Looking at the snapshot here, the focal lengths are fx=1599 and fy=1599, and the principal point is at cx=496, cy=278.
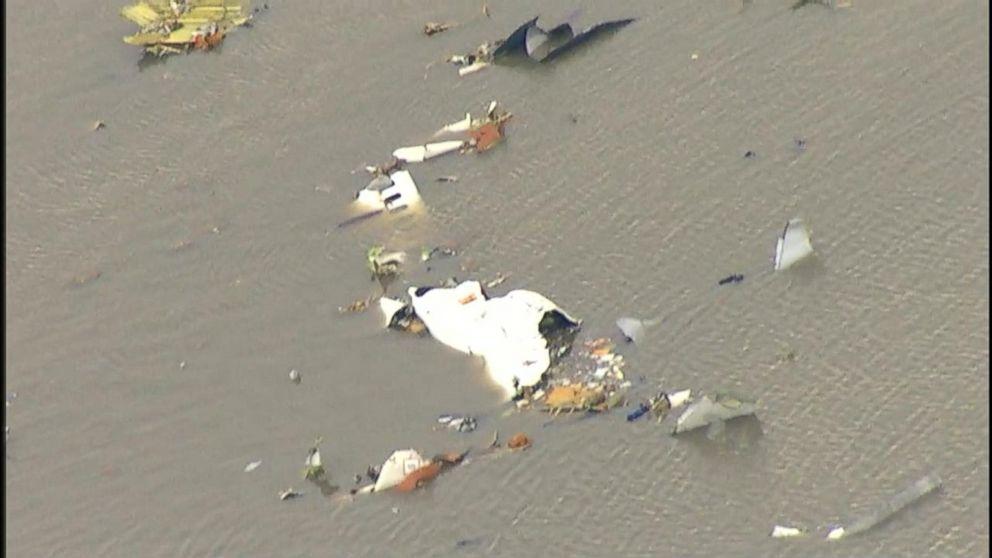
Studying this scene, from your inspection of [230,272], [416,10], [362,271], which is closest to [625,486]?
[362,271]

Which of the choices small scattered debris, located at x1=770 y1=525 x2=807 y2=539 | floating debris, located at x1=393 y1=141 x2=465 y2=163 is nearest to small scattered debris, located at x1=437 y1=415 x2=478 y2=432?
small scattered debris, located at x1=770 y1=525 x2=807 y2=539

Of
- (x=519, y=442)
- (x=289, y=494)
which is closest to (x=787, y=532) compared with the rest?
(x=519, y=442)

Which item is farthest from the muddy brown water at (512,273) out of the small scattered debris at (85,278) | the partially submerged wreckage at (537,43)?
the partially submerged wreckage at (537,43)

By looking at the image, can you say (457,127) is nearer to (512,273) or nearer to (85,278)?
(512,273)

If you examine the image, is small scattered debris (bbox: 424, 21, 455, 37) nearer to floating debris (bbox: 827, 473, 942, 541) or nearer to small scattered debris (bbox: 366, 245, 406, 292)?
small scattered debris (bbox: 366, 245, 406, 292)

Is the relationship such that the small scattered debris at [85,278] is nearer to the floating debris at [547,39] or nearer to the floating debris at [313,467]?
the floating debris at [313,467]
